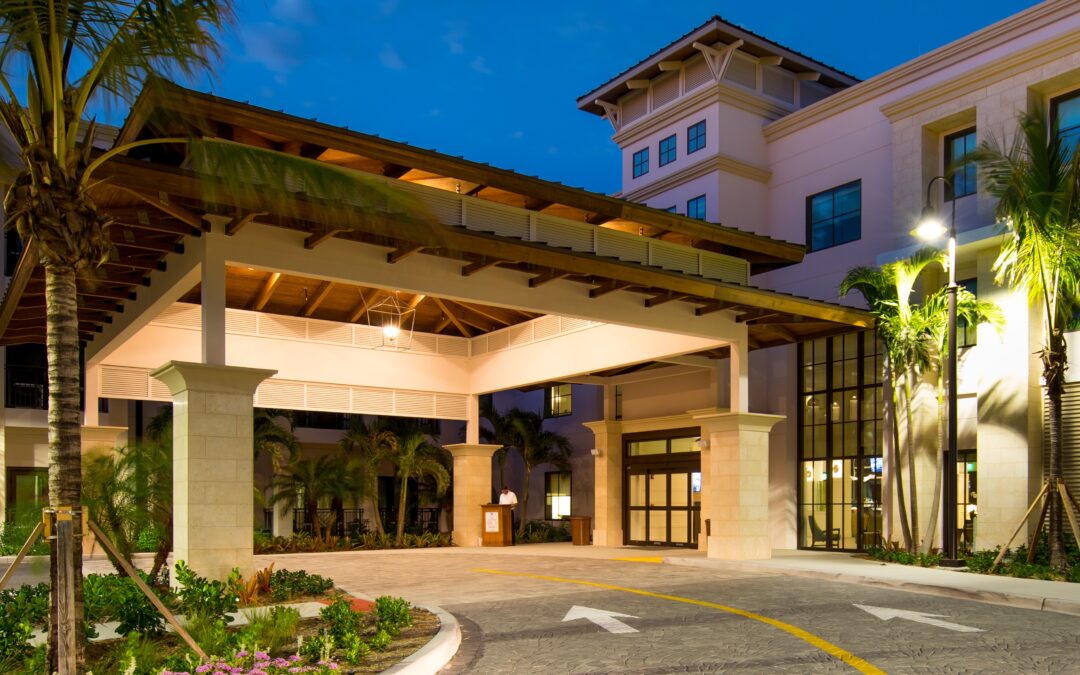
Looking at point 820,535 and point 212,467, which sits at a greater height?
point 212,467

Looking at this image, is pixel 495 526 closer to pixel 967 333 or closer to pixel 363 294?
pixel 363 294

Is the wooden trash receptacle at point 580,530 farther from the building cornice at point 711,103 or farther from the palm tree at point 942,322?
the palm tree at point 942,322

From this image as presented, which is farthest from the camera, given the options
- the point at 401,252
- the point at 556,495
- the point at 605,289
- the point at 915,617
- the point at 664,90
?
the point at 556,495

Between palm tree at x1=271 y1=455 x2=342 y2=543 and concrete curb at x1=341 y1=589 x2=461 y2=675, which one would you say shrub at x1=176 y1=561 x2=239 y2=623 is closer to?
concrete curb at x1=341 y1=589 x2=461 y2=675

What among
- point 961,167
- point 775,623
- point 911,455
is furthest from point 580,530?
point 775,623

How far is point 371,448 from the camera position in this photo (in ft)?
98.7

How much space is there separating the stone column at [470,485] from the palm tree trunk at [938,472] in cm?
1225

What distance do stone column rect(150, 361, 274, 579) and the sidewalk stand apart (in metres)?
9.91

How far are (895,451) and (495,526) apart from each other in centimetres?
1195

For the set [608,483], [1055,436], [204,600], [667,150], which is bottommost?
[608,483]

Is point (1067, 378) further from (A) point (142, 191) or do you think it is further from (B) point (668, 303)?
(A) point (142, 191)

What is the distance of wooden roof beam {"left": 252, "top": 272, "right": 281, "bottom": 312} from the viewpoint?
22.7m

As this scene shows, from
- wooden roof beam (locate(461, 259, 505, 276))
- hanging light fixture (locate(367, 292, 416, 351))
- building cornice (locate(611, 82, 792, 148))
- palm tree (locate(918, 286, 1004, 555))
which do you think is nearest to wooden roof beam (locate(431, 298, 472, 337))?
hanging light fixture (locate(367, 292, 416, 351))

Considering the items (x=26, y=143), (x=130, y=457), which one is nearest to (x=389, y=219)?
(x=130, y=457)
